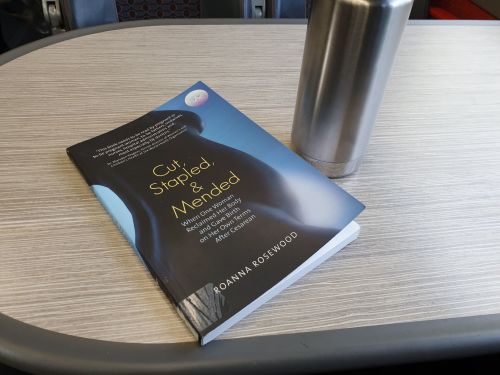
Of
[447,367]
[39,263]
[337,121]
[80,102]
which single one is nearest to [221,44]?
[80,102]

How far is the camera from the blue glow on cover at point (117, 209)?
47 cm

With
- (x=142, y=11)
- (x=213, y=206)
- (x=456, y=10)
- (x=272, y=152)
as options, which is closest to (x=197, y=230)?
(x=213, y=206)

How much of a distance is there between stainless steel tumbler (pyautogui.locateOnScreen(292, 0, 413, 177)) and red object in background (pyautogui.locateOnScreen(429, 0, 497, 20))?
1.50 meters

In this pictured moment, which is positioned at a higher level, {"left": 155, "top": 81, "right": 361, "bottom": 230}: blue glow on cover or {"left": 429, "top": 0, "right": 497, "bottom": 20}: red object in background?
{"left": 155, "top": 81, "right": 361, "bottom": 230}: blue glow on cover

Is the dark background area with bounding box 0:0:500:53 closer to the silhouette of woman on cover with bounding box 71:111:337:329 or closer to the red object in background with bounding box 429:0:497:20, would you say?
the red object in background with bounding box 429:0:497:20

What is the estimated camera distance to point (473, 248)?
52 cm

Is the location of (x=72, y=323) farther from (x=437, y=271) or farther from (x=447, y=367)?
(x=447, y=367)

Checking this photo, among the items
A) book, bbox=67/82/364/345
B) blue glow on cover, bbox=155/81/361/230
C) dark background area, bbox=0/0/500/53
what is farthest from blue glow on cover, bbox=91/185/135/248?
dark background area, bbox=0/0/500/53

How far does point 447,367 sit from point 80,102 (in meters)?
0.84

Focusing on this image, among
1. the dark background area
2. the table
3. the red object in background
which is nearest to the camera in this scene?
the table

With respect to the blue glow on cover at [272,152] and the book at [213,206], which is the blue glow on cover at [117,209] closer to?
the book at [213,206]

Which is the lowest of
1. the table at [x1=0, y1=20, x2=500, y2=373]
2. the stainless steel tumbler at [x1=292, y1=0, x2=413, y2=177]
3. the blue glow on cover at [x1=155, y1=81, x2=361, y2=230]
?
the table at [x1=0, y1=20, x2=500, y2=373]

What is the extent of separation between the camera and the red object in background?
179 cm

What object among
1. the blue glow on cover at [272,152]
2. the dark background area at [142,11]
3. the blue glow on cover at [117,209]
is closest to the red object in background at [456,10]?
the dark background area at [142,11]
